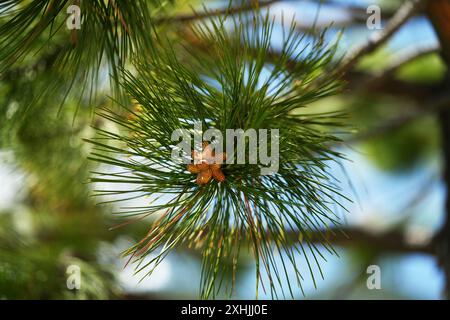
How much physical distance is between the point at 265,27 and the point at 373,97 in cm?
135

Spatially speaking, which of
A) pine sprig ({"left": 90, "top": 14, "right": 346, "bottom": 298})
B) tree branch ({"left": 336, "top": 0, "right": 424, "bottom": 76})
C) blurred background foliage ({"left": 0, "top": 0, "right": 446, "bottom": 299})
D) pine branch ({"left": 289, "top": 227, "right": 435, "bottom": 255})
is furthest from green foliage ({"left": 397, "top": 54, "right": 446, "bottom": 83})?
pine sprig ({"left": 90, "top": 14, "right": 346, "bottom": 298})

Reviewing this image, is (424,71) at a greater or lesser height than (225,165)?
greater

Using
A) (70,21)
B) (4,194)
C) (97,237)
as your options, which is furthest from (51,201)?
(70,21)

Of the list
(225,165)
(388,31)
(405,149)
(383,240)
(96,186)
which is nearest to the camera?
(225,165)

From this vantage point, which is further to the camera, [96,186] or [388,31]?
[96,186]

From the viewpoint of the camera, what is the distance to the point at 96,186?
149 centimetres

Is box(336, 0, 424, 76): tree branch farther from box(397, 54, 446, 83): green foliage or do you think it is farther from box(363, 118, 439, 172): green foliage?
box(363, 118, 439, 172): green foliage

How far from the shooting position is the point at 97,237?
180cm

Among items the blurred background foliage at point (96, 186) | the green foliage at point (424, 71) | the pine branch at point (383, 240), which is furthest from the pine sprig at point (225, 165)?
the green foliage at point (424, 71)

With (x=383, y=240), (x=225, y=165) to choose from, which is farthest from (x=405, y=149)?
(x=225, y=165)

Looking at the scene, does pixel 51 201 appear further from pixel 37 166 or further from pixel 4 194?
pixel 4 194

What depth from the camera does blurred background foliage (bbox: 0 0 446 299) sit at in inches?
45.4

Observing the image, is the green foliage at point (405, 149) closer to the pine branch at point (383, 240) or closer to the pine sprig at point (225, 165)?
the pine branch at point (383, 240)

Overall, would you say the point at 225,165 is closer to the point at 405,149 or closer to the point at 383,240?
the point at 383,240
